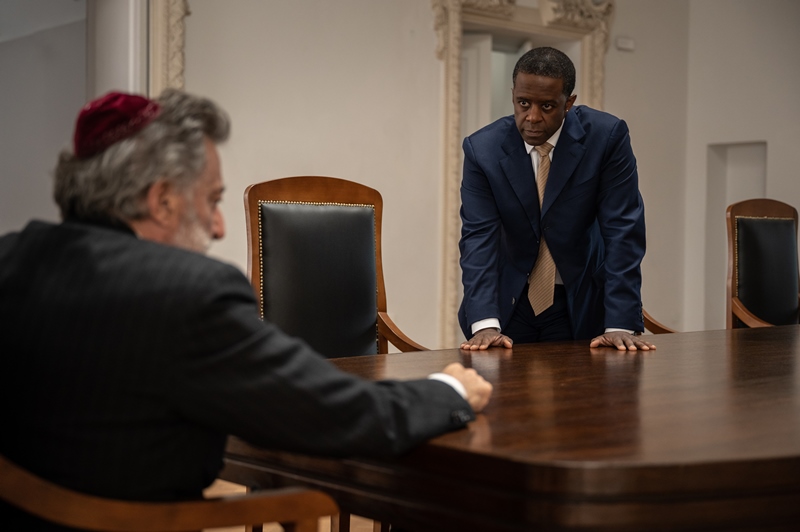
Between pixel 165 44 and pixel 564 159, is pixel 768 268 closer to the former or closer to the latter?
pixel 564 159

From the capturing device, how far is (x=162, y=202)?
1.17 meters

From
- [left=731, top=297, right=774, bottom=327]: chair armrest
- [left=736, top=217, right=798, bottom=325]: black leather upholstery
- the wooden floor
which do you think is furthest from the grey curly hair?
[left=736, top=217, right=798, bottom=325]: black leather upholstery

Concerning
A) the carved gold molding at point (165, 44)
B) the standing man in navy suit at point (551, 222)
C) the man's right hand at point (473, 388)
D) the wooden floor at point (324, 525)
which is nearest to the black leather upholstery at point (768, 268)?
the standing man in navy suit at point (551, 222)

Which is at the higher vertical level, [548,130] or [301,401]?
[548,130]

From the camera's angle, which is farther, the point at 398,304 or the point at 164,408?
the point at 398,304

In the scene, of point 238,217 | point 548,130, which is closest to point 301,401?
point 548,130

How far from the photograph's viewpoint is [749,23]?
7.01m

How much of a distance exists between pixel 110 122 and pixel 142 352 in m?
0.31

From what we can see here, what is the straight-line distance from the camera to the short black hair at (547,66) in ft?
8.45

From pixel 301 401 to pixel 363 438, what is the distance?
95 mm

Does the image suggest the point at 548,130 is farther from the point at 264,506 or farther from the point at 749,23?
the point at 749,23

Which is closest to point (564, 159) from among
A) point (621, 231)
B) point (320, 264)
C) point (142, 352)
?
point (621, 231)

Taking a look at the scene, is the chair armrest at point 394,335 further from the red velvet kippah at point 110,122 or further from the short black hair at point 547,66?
the red velvet kippah at point 110,122

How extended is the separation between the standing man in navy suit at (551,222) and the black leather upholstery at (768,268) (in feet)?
5.71
